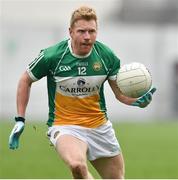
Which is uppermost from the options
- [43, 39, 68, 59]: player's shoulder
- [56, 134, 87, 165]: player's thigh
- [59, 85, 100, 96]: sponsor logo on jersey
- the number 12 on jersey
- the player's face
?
the player's face

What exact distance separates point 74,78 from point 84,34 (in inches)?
21.1

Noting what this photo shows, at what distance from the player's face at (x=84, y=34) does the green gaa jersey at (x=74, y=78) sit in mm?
190

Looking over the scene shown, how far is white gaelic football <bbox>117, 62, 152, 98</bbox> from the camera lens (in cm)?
941

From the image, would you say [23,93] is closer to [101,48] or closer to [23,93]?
[23,93]

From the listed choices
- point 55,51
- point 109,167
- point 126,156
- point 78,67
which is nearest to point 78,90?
point 78,67

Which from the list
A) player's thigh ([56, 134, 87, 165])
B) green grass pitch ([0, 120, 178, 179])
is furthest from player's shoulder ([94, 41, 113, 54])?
green grass pitch ([0, 120, 178, 179])

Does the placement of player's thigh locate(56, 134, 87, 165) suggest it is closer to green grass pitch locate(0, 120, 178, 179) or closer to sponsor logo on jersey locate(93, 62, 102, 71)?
sponsor logo on jersey locate(93, 62, 102, 71)

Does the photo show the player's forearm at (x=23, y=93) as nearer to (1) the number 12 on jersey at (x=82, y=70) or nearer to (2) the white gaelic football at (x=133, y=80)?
(1) the number 12 on jersey at (x=82, y=70)

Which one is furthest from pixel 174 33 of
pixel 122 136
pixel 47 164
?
pixel 47 164

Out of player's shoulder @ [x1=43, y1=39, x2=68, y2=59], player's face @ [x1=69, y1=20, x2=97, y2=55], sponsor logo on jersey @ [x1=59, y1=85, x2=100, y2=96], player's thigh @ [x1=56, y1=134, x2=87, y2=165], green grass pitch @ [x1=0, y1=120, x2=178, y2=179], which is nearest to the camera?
player's thigh @ [x1=56, y1=134, x2=87, y2=165]

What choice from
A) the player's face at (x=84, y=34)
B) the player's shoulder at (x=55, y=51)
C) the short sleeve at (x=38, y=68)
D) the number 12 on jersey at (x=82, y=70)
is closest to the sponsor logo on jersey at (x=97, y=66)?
the number 12 on jersey at (x=82, y=70)

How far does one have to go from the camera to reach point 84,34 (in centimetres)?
918

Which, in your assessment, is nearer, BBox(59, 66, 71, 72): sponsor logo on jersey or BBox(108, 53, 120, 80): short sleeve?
BBox(59, 66, 71, 72): sponsor logo on jersey

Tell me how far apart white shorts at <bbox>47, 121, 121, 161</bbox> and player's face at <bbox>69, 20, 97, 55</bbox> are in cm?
90
